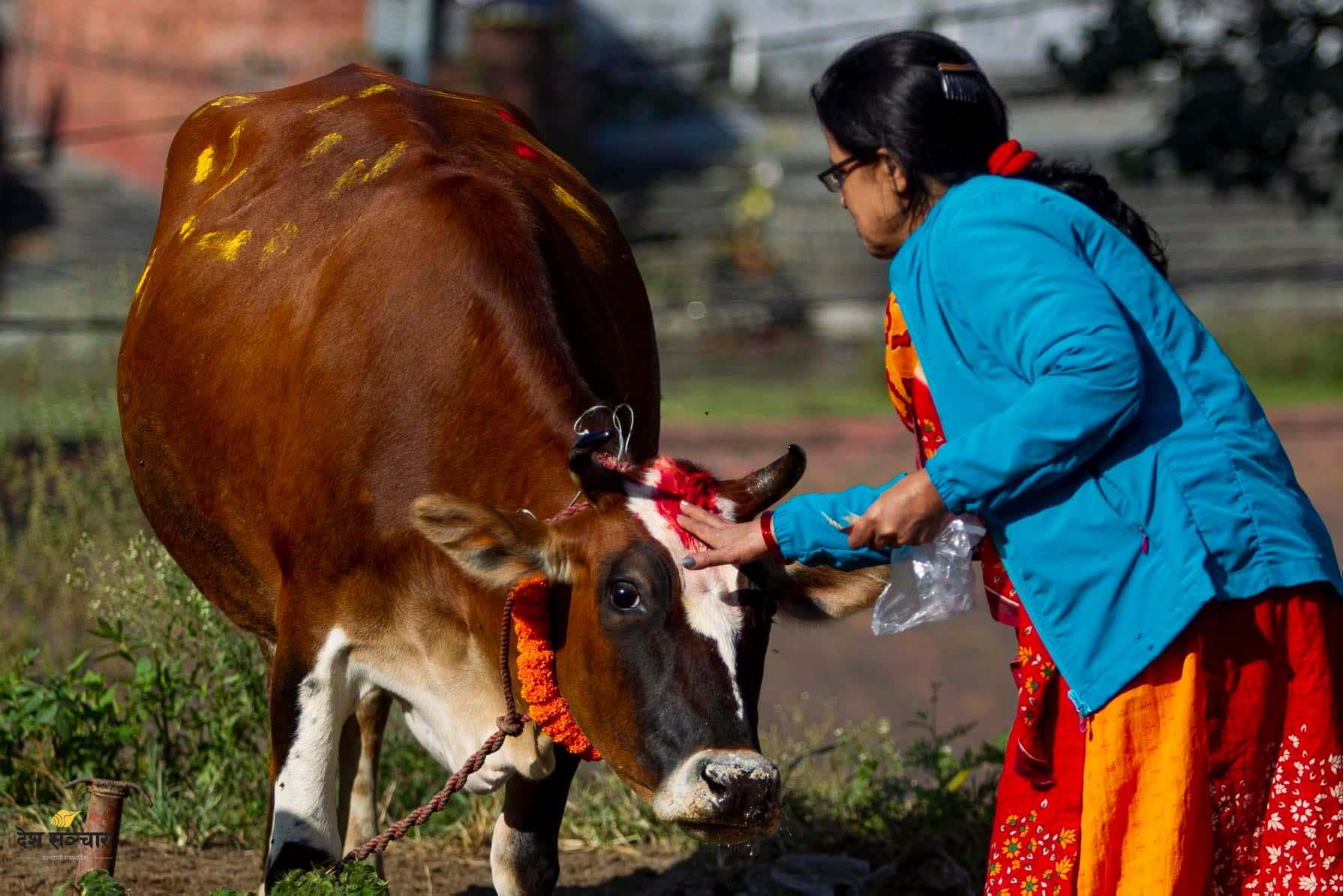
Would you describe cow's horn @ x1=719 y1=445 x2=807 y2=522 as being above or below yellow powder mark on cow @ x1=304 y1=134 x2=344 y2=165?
below

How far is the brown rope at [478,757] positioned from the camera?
10.8ft

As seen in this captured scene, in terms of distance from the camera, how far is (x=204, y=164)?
15.3 feet

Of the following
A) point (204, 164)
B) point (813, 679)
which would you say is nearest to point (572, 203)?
point (204, 164)

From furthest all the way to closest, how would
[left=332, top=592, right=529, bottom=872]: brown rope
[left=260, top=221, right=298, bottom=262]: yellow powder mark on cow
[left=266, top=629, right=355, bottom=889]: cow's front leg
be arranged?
[left=260, top=221, right=298, bottom=262]: yellow powder mark on cow < [left=266, top=629, right=355, bottom=889]: cow's front leg < [left=332, top=592, right=529, bottom=872]: brown rope

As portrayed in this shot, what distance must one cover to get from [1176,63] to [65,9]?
16.4 meters

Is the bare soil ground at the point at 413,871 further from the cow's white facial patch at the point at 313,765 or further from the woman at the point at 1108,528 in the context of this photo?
the woman at the point at 1108,528

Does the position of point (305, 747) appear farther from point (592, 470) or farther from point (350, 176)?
point (350, 176)

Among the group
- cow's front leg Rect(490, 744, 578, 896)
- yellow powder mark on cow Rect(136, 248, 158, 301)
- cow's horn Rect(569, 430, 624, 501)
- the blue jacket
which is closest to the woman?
the blue jacket

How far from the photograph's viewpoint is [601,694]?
3105mm

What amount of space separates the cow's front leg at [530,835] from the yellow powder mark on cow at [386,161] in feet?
4.78

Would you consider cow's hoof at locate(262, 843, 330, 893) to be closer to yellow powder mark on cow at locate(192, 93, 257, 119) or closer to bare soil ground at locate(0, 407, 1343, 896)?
bare soil ground at locate(0, 407, 1343, 896)

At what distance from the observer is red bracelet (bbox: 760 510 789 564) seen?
9.35 feet

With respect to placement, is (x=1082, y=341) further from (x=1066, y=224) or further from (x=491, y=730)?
(x=491, y=730)

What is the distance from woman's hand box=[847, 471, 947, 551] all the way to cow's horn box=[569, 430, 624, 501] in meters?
0.58
